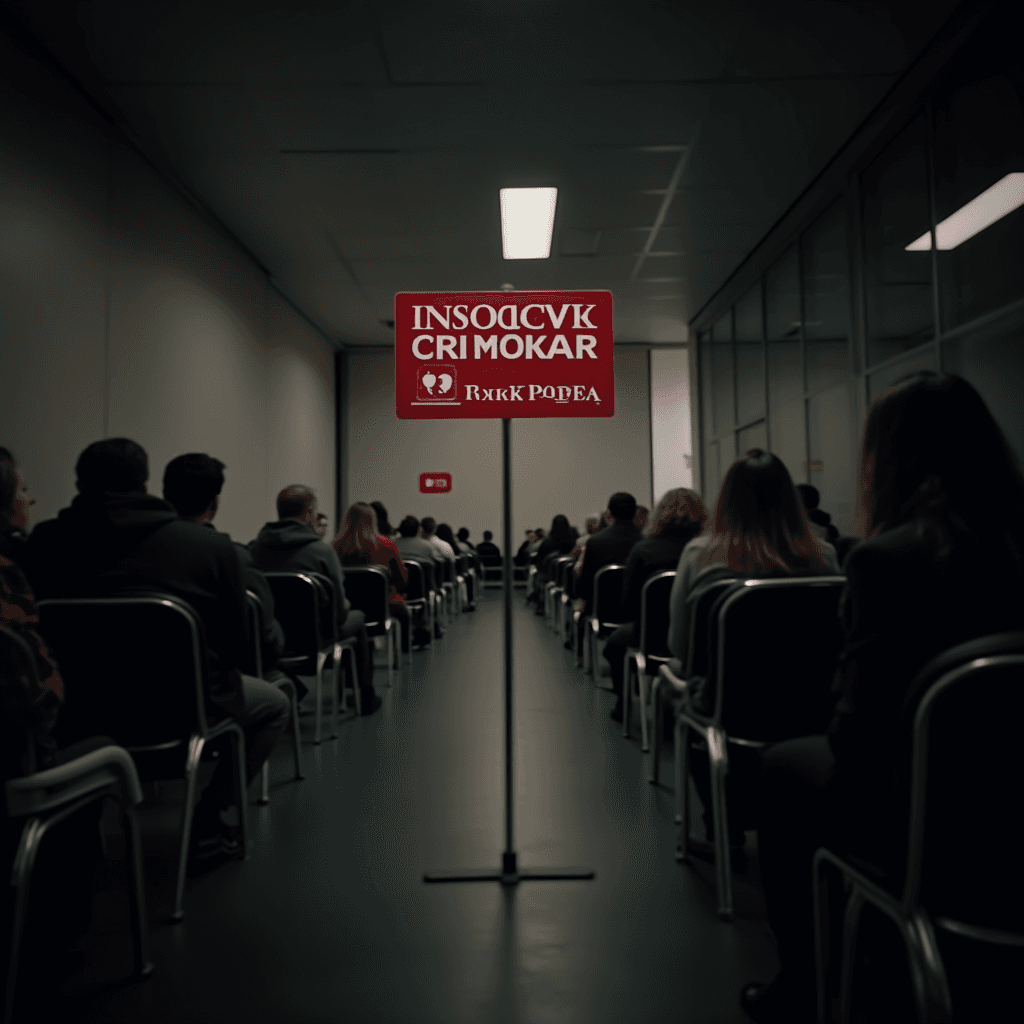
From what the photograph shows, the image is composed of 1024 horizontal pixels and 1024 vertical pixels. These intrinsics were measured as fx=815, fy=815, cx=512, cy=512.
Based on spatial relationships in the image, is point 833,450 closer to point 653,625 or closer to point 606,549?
point 606,549

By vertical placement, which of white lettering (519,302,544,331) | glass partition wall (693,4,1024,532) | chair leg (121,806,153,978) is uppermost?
glass partition wall (693,4,1024,532)

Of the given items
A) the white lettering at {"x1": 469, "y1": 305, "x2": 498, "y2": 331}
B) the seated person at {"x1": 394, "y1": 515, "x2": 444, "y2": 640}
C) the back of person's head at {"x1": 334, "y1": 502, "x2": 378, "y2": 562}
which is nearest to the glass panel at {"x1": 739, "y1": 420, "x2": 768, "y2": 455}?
the seated person at {"x1": 394, "y1": 515, "x2": 444, "y2": 640}

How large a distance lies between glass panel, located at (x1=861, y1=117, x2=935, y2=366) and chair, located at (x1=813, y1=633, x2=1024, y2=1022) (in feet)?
15.1

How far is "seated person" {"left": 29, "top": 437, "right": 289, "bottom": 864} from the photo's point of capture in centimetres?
198

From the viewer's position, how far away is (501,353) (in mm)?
2037

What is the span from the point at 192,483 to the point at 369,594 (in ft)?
7.10

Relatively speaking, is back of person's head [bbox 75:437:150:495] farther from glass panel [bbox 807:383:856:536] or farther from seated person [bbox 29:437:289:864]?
glass panel [bbox 807:383:856:536]

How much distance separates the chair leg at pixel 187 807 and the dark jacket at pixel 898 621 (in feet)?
4.81

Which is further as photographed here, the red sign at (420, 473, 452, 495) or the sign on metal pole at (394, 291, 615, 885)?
the red sign at (420, 473, 452, 495)

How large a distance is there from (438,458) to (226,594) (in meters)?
11.4

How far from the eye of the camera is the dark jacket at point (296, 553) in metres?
3.69

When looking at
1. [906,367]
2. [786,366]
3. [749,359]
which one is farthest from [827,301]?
[749,359]

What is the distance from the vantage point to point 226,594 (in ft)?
6.77

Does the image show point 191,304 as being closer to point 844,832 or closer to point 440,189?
point 440,189
